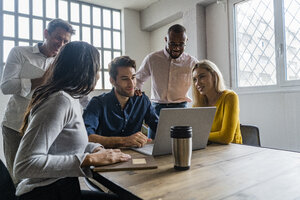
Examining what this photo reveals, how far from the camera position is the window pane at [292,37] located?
259 centimetres

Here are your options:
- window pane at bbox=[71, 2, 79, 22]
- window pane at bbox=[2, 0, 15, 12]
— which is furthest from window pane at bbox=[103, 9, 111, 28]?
window pane at bbox=[2, 0, 15, 12]

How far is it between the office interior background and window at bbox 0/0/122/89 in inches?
0.6

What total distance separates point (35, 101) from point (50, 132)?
17 cm

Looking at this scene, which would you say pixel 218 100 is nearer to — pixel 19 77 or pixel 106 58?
pixel 19 77

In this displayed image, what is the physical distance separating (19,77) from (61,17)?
9.89 ft

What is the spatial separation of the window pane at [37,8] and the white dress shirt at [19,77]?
111 inches

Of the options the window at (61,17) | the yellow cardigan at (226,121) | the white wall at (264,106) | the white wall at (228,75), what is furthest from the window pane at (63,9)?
the yellow cardigan at (226,121)

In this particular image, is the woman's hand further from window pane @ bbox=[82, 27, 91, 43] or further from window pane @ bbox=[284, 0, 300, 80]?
window pane @ bbox=[82, 27, 91, 43]

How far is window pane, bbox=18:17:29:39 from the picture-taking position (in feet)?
13.7

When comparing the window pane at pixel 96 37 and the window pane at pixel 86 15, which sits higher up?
the window pane at pixel 86 15

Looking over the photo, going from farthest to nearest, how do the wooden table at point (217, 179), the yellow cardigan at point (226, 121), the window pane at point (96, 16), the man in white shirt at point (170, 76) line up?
the window pane at point (96, 16)
the man in white shirt at point (170, 76)
the yellow cardigan at point (226, 121)
the wooden table at point (217, 179)

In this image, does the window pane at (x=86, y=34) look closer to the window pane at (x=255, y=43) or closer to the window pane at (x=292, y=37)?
the window pane at (x=255, y=43)

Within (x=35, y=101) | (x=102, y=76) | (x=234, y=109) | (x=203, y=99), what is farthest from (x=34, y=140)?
(x=102, y=76)

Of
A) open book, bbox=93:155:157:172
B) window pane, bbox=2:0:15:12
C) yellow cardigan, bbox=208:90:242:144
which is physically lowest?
open book, bbox=93:155:157:172
